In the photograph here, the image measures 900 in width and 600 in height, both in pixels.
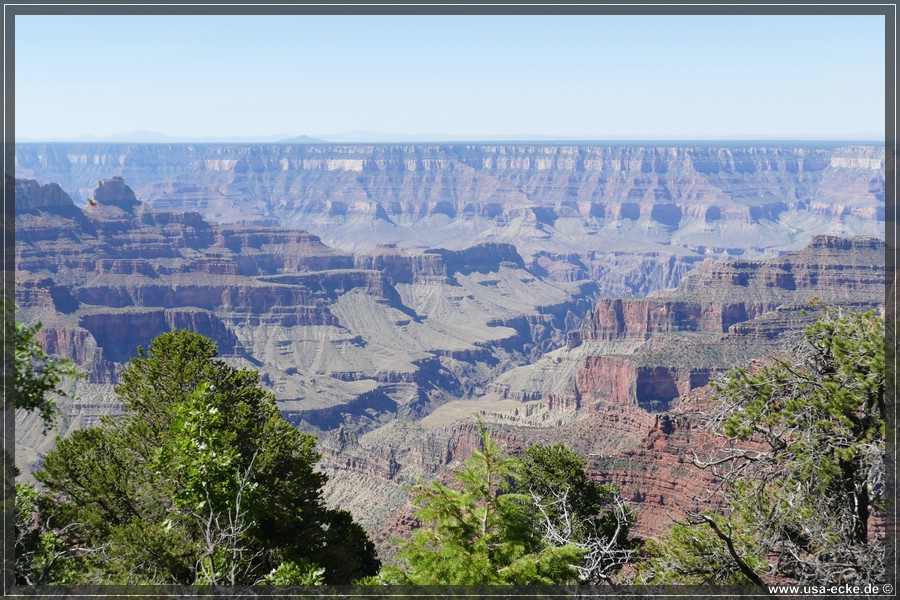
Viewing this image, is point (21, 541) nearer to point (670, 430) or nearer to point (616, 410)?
point (670, 430)

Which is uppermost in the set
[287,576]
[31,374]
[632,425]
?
[31,374]

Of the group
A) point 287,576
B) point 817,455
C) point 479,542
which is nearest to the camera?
point 479,542

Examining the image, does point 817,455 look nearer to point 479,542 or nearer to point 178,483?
point 479,542

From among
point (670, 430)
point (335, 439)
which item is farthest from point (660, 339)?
point (670, 430)

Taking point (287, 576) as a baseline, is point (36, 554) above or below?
below

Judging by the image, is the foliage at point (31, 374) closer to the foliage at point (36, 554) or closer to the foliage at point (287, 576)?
the foliage at point (36, 554)

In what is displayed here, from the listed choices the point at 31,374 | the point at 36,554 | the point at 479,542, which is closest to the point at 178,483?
the point at 31,374

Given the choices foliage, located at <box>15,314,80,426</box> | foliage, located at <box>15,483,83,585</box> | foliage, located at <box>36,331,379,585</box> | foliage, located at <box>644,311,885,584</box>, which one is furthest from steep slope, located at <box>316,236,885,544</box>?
foliage, located at <box>15,314,80,426</box>
